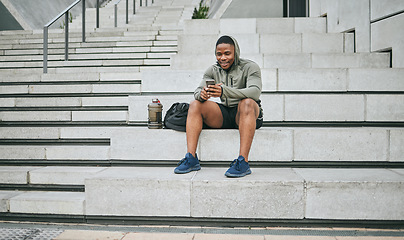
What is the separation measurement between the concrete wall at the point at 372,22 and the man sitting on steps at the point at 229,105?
230cm

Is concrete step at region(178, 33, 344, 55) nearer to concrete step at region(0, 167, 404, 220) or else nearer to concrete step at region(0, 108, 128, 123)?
concrete step at region(0, 108, 128, 123)

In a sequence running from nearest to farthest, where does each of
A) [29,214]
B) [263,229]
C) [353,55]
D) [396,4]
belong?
[263,229], [29,214], [396,4], [353,55]

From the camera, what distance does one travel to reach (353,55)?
4.59m

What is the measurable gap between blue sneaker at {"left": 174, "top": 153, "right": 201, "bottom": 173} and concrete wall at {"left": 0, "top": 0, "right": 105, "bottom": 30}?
917 centimetres

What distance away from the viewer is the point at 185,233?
8.44 feet

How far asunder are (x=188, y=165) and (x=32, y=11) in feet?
34.0

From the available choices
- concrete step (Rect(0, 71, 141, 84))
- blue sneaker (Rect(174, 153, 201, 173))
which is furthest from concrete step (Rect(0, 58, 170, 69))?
blue sneaker (Rect(174, 153, 201, 173))

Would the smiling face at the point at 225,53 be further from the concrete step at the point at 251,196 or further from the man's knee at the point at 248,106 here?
the concrete step at the point at 251,196

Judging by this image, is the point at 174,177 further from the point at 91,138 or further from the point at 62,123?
the point at 62,123

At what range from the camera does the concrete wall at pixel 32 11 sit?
980 cm

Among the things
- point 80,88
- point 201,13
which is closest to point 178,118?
point 80,88

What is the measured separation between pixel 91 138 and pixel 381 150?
309cm

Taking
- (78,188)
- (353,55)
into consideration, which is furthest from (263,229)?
(353,55)

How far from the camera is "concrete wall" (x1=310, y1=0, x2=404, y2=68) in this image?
4156 mm
